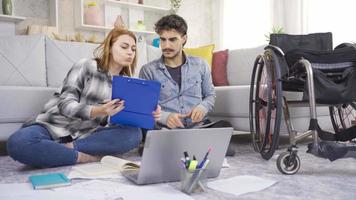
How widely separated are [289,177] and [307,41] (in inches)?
37.6

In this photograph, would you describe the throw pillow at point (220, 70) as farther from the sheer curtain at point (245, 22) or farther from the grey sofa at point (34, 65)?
the sheer curtain at point (245, 22)

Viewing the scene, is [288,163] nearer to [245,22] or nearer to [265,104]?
[265,104]

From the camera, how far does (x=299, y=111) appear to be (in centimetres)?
218

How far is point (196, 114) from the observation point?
1.70m

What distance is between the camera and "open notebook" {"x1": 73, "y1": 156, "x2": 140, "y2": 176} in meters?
1.36

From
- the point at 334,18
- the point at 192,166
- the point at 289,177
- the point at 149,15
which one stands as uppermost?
the point at 149,15

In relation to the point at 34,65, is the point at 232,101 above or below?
below

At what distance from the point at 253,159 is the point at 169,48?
672 mm

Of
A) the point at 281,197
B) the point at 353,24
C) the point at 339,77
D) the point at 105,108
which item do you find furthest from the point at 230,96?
the point at 353,24

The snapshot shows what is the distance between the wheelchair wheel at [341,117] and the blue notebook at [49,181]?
1417mm

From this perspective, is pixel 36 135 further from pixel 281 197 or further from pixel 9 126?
pixel 281 197

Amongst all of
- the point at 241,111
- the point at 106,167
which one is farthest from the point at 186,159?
the point at 241,111

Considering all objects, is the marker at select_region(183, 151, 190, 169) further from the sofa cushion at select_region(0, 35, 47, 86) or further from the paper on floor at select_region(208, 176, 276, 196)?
the sofa cushion at select_region(0, 35, 47, 86)

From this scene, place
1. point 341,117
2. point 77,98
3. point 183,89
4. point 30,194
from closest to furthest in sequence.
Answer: point 30,194
point 77,98
point 183,89
point 341,117
